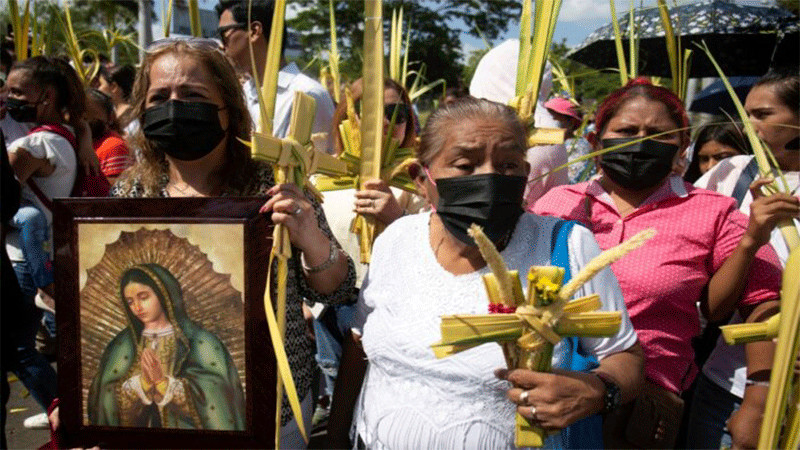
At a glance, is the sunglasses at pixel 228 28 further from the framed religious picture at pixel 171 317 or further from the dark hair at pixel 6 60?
the dark hair at pixel 6 60

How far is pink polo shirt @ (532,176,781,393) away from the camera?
242cm

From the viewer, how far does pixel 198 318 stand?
192cm

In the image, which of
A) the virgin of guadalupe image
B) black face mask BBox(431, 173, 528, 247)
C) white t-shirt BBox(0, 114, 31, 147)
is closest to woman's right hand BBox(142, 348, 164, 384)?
the virgin of guadalupe image

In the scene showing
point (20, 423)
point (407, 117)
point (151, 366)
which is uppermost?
A: point (407, 117)

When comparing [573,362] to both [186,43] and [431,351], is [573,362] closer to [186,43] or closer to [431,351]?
[431,351]

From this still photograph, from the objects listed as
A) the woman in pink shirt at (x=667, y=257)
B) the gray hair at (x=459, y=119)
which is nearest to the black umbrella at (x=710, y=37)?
the woman in pink shirt at (x=667, y=257)

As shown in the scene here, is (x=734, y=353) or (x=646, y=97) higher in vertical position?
(x=646, y=97)

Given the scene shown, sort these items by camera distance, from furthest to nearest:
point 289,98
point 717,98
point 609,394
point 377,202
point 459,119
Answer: point 717,98 < point 289,98 < point 377,202 < point 459,119 < point 609,394

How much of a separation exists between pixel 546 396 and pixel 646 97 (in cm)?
139

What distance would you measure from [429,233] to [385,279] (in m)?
0.17

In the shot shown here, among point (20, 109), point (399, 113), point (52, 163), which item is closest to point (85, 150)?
point (52, 163)

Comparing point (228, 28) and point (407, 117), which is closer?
point (407, 117)

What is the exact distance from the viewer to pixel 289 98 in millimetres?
3604

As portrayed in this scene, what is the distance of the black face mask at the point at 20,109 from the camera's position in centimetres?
386
